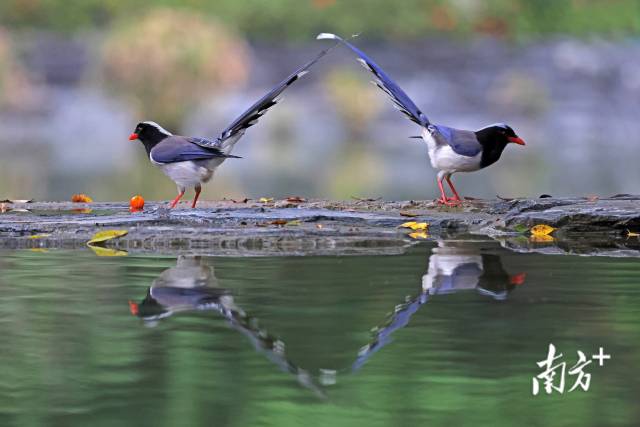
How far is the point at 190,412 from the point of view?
3.46 metres

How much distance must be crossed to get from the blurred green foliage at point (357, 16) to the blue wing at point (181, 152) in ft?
72.4

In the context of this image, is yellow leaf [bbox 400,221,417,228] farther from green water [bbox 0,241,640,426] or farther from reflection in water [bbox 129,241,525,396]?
green water [bbox 0,241,640,426]

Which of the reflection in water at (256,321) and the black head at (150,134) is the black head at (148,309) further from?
the black head at (150,134)

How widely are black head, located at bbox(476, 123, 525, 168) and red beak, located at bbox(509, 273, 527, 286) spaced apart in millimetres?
3152

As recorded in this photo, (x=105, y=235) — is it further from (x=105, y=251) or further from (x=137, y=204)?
(x=137, y=204)

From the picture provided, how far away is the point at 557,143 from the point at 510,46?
4.58 meters

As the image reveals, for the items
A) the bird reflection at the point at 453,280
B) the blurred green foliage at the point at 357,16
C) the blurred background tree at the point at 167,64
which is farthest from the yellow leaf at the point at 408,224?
the blurred green foliage at the point at 357,16

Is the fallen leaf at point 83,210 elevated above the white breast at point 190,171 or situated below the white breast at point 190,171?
below

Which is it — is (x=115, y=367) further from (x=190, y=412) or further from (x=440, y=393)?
(x=440, y=393)

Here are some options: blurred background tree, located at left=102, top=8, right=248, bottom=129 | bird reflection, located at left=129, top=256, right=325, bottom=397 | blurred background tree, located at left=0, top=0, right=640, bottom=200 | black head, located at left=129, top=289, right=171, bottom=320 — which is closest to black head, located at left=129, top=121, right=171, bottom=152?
bird reflection, located at left=129, top=256, right=325, bottom=397

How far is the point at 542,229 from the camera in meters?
8.03

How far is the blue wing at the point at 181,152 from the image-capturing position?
8.55 meters

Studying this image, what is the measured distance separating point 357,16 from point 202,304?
27419 mm

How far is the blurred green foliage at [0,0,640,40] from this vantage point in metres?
31.6
